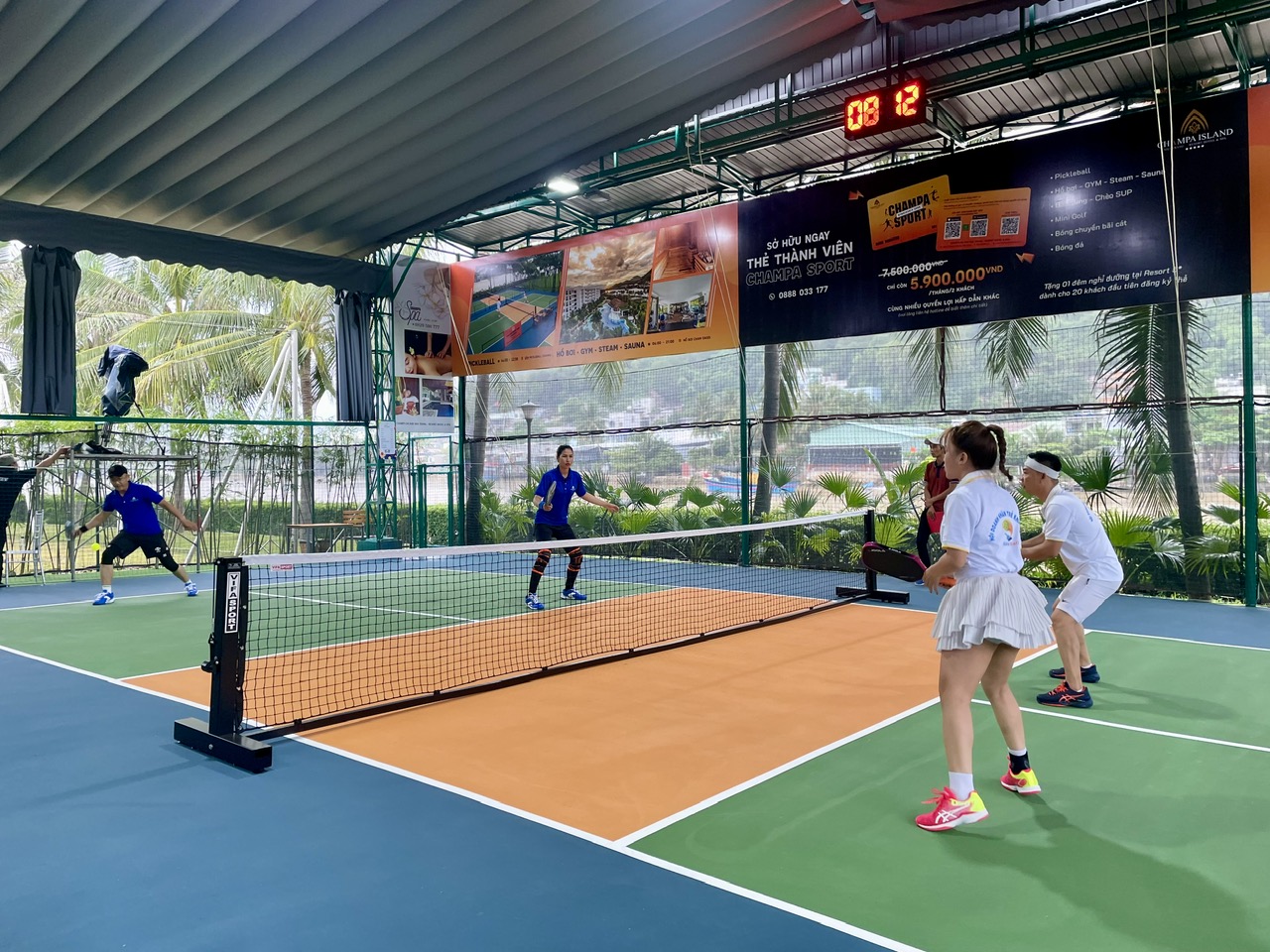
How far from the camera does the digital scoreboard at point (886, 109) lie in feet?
32.6

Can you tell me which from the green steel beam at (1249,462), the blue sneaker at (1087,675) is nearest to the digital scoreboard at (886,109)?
the green steel beam at (1249,462)

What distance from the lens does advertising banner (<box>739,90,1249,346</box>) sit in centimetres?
995

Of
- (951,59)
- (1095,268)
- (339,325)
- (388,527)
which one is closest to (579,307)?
(339,325)

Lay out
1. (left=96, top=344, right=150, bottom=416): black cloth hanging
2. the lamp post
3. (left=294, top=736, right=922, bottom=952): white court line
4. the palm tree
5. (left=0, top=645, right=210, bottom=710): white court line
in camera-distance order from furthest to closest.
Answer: the lamp post → (left=96, top=344, right=150, bottom=416): black cloth hanging → the palm tree → (left=0, top=645, right=210, bottom=710): white court line → (left=294, top=736, right=922, bottom=952): white court line

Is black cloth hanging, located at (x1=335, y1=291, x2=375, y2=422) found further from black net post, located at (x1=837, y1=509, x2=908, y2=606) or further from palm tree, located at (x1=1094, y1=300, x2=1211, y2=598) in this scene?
palm tree, located at (x1=1094, y1=300, x2=1211, y2=598)

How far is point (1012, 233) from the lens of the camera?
11.2m

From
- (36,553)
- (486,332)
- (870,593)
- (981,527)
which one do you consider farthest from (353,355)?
(981,527)

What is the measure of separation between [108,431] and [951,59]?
1305 centimetres

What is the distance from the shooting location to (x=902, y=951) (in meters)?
2.88

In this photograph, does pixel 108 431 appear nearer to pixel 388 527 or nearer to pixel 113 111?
pixel 388 527

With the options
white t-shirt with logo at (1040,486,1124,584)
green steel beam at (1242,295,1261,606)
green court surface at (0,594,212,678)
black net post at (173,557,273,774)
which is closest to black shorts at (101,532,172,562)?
green court surface at (0,594,212,678)

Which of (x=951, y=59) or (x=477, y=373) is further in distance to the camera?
(x=477, y=373)

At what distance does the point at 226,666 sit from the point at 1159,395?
11.7m

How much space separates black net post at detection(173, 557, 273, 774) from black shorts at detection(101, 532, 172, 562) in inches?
276
